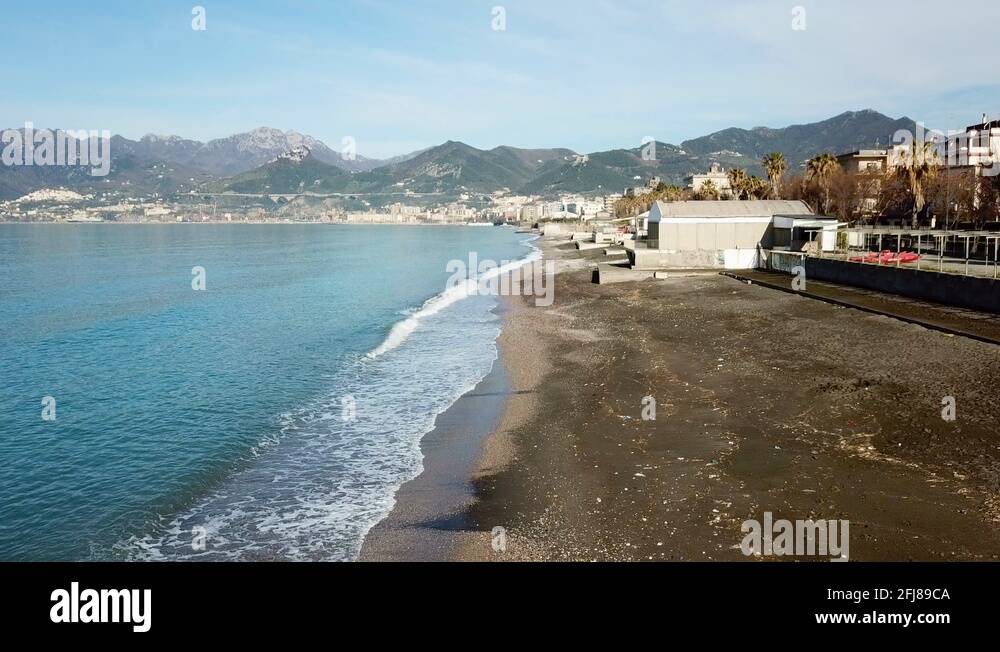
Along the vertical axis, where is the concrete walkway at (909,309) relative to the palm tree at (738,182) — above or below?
below

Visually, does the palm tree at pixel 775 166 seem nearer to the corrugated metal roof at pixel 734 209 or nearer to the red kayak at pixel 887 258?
the corrugated metal roof at pixel 734 209

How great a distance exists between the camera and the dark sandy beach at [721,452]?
10.4m

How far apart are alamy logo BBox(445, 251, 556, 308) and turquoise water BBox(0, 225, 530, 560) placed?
3451mm

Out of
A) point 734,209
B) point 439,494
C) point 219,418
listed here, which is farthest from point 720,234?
point 439,494

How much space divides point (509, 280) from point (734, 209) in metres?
18.7

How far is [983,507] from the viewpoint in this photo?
10430 millimetres

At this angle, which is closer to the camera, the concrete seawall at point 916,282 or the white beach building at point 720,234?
the concrete seawall at point 916,282

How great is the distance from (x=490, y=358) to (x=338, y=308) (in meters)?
20.9

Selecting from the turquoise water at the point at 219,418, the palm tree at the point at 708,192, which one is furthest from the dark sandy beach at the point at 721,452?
the palm tree at the point at 708,192

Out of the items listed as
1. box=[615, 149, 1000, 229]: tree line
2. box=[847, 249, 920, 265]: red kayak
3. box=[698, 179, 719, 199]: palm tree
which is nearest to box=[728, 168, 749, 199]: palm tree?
box=[615, 149, 1000, 229]: tree line

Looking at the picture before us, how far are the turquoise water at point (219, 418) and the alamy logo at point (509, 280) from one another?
11.3 ft
